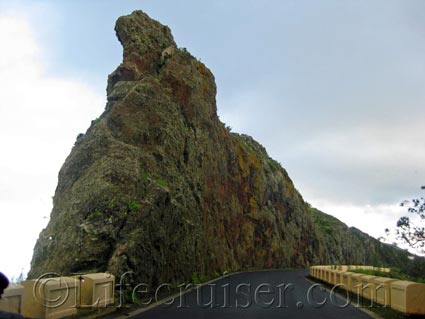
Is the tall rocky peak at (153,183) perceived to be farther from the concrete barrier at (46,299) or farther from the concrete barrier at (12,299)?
the concrete barrier at (12,299)

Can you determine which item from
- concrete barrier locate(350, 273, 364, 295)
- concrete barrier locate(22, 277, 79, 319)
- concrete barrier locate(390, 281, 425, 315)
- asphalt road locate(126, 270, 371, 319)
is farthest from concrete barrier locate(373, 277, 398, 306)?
concrete barrier locate(22, 277, 79, 319)

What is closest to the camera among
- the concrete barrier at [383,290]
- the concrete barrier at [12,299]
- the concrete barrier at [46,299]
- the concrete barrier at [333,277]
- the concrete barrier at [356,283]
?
the concrete barrier at [12,299]

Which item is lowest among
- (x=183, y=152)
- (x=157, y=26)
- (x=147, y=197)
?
(x=147, y=197)

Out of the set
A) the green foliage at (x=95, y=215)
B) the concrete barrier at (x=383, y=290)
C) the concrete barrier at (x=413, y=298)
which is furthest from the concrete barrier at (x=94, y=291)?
the concrete barrier at (x=383, y=290)

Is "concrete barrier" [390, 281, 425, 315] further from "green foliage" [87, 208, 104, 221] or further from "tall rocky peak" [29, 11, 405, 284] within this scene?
"green foliage" [87, 208, 104, 221]

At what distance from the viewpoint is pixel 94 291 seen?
43.9ft

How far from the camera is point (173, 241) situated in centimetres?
2494

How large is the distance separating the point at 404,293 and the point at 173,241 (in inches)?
527

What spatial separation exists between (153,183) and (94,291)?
32.4 ft

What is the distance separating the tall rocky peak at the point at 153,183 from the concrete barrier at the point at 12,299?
23.1 feet

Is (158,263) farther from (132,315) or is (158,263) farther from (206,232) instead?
(206,232)

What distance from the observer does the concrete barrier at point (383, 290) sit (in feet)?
51.3

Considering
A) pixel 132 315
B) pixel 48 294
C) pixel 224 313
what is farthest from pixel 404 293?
pixel 48 294

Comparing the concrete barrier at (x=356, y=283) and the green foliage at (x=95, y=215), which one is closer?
the green foliage at (x=95, y=215)
